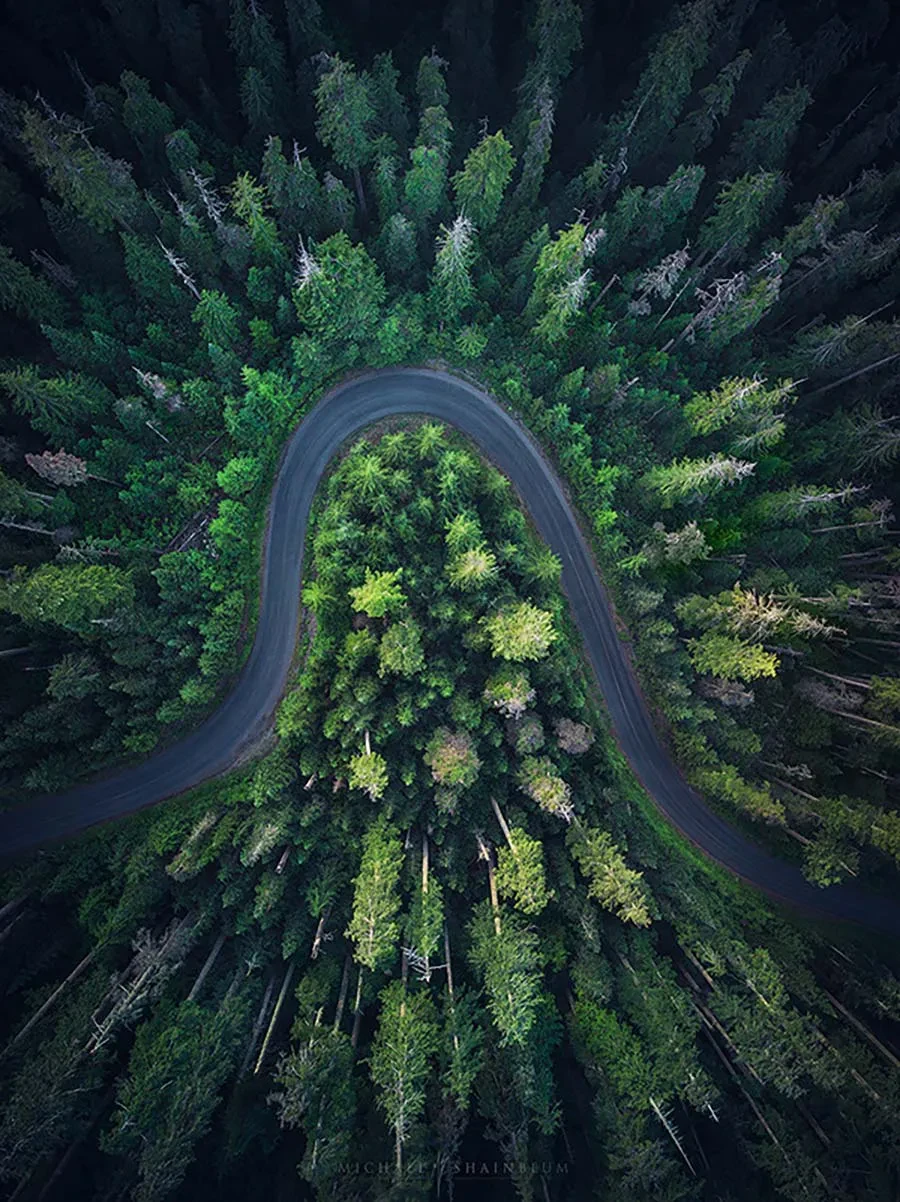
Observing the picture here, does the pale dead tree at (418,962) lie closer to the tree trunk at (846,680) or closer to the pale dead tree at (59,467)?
the tree trunk at (846,680)

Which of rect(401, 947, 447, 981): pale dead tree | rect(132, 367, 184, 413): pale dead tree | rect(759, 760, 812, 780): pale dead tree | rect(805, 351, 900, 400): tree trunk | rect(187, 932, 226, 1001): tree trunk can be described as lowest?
rect(187, 932, 226, 1001): tree trunk

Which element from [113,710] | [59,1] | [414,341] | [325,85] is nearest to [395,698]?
[113,710]

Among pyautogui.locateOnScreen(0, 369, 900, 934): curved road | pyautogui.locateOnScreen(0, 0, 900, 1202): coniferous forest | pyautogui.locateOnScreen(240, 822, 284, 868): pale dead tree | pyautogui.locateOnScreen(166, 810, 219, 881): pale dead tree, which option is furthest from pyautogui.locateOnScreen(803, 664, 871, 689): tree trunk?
pyautogui.locateOnScreen(166, 810, 219, 881): pale dead tree

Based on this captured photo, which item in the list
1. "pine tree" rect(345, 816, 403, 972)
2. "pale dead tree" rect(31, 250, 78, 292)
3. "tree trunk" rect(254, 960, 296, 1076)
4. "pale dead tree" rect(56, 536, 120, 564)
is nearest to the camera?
"pine tree" rect(345, 816, 403, 972)

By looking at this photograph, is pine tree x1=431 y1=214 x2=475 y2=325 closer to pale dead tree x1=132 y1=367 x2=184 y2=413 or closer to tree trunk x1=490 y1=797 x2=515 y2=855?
pale dead tree x1=132 y1=367 x2=184 y2=413

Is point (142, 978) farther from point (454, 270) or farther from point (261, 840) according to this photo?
point (454, 270)

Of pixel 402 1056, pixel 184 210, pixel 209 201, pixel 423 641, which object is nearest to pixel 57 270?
pixel 184 210

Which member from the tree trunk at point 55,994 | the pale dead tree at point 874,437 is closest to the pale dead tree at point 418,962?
the tree trunk at point 55,994

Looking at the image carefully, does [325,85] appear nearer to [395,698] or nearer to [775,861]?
[395,698]
